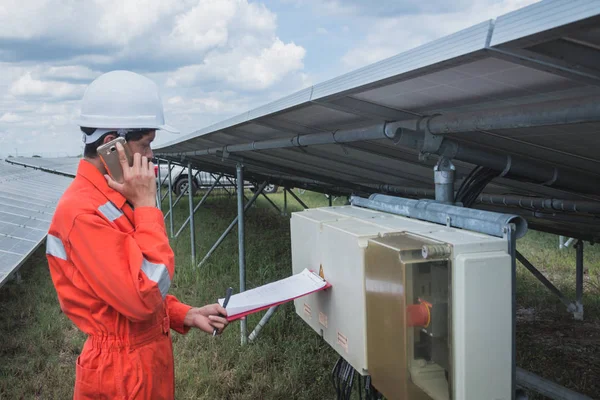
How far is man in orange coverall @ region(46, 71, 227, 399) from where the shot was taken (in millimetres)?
1518

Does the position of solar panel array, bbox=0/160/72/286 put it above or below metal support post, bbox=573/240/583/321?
above

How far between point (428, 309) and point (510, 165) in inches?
33.5

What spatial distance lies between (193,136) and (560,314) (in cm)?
417

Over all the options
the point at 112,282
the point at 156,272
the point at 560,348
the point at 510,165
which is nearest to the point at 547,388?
the point at 510,165

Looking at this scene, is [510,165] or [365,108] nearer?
[510,165]

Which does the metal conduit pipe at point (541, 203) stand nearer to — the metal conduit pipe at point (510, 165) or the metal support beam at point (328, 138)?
the metal conduit pipe at point (510, 165)

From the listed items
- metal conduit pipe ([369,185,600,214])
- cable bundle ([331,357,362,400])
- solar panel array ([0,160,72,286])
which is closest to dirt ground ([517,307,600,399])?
metal conduit pipe ([369,185,600,214])

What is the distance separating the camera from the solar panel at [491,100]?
3.56ft

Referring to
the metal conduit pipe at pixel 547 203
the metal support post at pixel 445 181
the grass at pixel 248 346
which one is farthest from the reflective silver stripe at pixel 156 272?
the grass at pixel 248 346

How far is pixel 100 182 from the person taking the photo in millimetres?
1680

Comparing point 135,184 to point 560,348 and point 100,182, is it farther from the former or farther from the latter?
point 560,348

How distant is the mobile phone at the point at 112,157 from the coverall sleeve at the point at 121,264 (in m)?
0.18

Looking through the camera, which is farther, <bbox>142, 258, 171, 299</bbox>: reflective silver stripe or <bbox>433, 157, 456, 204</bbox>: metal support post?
<bbox>433, 157, 456, 204</bbox>: metal support post

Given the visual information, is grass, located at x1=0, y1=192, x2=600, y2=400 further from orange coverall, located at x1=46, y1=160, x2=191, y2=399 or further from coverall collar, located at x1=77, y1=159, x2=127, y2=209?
coverall collar, located at x1=77, y1=159, x2=127, y2=209
